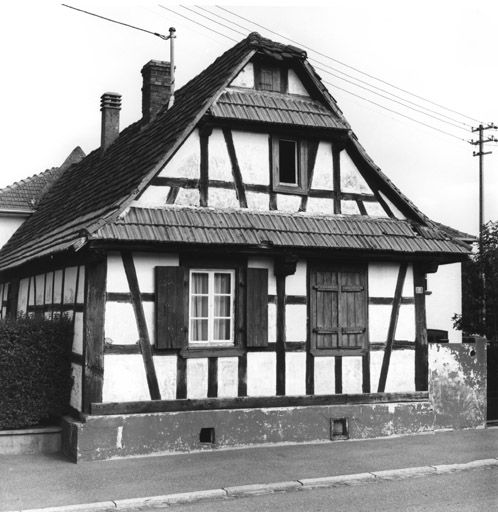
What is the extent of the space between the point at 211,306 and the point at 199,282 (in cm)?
43

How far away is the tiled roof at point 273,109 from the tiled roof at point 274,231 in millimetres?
1596

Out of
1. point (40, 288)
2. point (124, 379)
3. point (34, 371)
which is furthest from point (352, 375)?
point (40, 288)

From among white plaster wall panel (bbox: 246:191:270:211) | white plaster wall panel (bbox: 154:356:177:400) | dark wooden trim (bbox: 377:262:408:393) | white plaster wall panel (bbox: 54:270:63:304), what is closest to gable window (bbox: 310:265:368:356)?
dark wooden trim (bbox: 377:262:408:393)

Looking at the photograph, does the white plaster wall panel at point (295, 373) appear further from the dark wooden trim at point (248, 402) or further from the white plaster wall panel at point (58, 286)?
the white plaster wall panel at point (58, 286)

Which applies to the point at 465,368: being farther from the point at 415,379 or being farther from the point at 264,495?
the point at 264,495

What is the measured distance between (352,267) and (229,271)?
2.25m

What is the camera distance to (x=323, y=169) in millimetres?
13312

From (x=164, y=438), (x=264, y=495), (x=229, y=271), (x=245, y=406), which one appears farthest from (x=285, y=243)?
(x=264, y=495)

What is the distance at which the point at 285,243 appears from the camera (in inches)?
477

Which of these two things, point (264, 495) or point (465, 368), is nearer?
point (264, 495)

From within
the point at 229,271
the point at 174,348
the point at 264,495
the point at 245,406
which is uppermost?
the point at 229,271

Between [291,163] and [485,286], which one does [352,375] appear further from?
[485,286]

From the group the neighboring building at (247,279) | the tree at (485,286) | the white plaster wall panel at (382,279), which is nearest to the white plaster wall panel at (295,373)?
the neighboring building at (247,279)

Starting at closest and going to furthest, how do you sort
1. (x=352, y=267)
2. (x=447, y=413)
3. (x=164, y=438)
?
(x=164, y=438) < (x=352, y=267) < (x=447, y=413)
